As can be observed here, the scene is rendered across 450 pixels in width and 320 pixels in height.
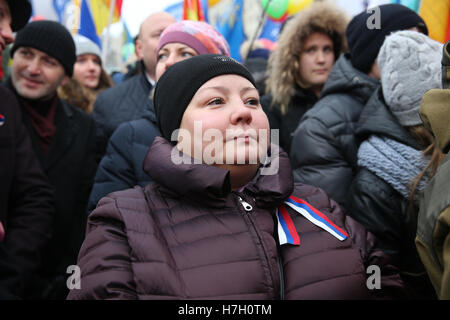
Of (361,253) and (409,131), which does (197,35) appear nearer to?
(409,131)

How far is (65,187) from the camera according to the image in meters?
3.04

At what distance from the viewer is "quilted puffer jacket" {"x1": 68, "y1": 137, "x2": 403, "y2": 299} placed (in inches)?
53.3

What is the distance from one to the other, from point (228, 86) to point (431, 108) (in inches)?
28.0

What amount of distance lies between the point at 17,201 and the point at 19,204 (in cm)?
2

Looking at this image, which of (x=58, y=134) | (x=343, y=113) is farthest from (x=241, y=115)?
(x=58, y=134)

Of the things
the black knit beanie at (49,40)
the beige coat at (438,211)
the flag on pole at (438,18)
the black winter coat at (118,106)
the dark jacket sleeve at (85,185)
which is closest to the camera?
the beige coat at (438,211)

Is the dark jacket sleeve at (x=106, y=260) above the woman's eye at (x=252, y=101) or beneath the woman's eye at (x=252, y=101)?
beneath

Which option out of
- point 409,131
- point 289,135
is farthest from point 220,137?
point 289,135

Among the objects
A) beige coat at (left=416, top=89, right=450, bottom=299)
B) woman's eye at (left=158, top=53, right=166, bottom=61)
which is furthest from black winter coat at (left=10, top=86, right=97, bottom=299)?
beige coat at (left=416, top=89, right=450, bottom=299)

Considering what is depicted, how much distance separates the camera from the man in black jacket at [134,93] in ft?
11.1

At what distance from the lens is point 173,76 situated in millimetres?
1850

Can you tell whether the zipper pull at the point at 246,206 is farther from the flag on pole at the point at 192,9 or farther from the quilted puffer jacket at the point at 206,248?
the flag on pole at the point at 192,9

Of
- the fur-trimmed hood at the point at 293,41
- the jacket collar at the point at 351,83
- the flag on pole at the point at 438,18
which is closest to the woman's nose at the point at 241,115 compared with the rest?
the jacket collar at the point at 351,83

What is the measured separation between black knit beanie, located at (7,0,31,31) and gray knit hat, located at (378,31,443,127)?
2190 millimetres
